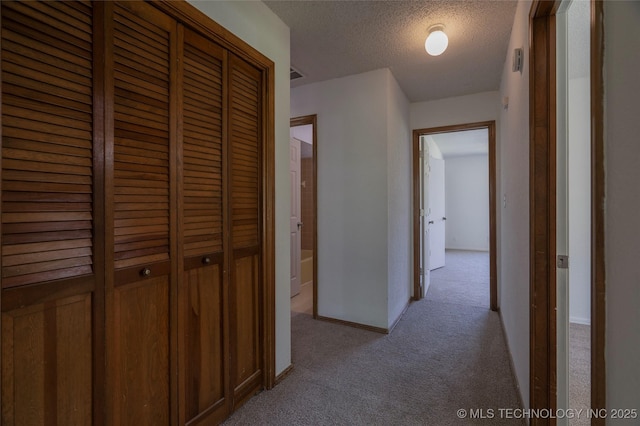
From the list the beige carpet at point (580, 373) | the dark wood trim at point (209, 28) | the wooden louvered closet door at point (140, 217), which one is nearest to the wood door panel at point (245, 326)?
the wooden louvered closet door at point (140, 217)

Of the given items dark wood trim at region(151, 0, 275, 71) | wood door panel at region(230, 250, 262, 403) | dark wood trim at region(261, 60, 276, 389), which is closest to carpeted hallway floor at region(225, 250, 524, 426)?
wood door panel at region(230, 250, 262, 403)

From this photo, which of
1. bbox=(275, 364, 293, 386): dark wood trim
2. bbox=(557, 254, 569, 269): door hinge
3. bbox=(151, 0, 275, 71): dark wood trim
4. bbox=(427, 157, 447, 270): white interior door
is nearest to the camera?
bbox=(151, 0, 275, 71): dark wood trim

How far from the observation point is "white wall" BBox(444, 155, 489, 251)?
7457 millimetres

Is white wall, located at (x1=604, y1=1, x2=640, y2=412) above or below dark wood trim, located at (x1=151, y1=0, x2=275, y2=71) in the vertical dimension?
below

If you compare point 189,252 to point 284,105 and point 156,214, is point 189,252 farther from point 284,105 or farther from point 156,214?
point 284,105

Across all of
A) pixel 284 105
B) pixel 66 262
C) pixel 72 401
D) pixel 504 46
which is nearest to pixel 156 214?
pixel 66 262

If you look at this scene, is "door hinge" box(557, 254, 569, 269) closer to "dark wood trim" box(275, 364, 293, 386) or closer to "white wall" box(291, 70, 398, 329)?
"white wall" box(291, 70, 398, 329)

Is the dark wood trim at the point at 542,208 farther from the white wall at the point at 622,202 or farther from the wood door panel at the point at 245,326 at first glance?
the wood door panel at the point at 245,326

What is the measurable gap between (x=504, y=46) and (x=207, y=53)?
2.21m

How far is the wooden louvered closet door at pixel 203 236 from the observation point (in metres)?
1.41

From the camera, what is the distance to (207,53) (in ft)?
4.90

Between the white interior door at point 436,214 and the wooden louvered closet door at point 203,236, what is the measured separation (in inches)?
164

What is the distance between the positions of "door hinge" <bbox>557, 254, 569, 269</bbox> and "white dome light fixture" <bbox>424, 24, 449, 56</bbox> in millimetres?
1502

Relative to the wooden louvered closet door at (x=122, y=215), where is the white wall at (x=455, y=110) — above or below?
above
